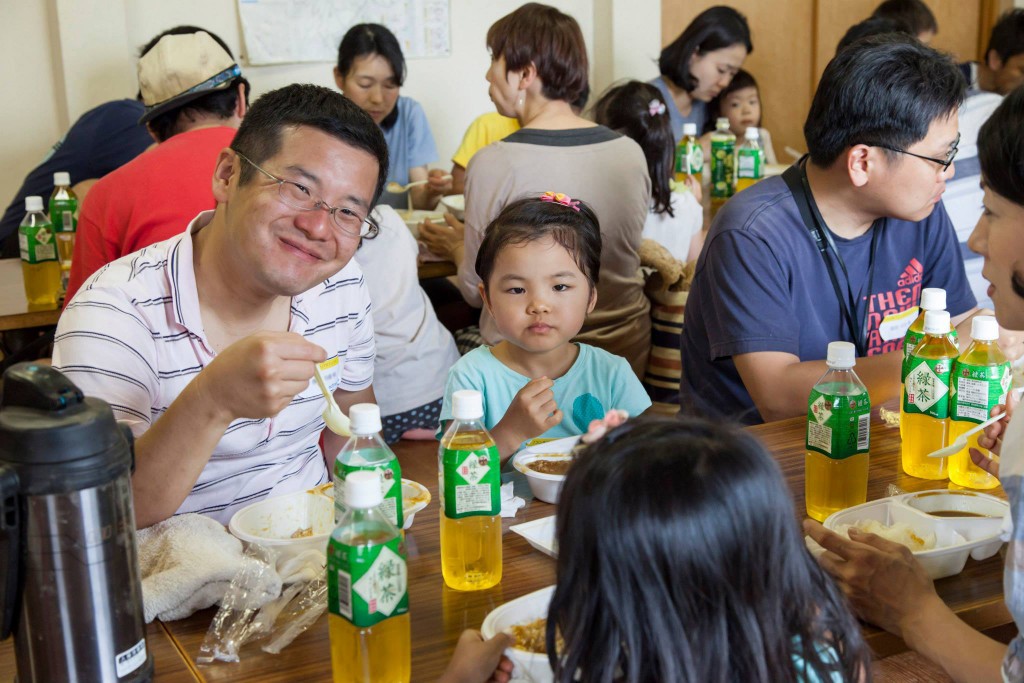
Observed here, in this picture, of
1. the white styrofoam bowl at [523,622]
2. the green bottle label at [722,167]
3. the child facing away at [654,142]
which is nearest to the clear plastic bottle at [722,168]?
the green bottle label at [722,167]

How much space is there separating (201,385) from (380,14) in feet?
13.7

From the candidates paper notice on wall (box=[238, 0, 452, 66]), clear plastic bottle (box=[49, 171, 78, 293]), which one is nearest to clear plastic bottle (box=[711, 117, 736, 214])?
paper notice on wall (box=[238, 0, 452, 66])

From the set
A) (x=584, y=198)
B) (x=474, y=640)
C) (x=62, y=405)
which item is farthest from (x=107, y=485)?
(x=584, y=198)

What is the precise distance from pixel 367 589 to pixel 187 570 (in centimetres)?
35

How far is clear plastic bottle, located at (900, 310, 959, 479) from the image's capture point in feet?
5.49

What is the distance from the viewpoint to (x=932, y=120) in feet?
6.85

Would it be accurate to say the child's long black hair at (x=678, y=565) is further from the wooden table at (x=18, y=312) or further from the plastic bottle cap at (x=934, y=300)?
the wooden table at (x=18, y=312)

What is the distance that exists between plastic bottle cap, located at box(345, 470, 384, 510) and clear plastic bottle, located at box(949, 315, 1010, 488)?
1.02 metres

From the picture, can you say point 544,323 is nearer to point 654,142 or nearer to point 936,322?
point 936,322

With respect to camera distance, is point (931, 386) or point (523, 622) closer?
point (523, 622)

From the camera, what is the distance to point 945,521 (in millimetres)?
1455

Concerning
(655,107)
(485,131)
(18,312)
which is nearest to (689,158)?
(655,107)

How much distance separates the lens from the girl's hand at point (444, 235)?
10.9 feet

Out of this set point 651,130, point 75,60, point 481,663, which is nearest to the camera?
point 481,663
